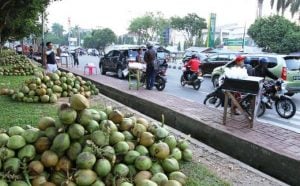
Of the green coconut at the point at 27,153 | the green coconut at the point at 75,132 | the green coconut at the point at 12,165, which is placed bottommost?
the green coconut at the point at 12,165

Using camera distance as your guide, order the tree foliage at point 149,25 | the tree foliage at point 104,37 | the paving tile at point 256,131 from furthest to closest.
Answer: the tree foliage at point 104,37 → the tree foliage at point 149,25 → the paving tile at point 256,131

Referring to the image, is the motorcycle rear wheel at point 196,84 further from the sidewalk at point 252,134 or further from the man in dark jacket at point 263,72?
the sidewalk at point 252,134

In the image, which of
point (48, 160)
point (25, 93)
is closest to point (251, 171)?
point (48, 160)

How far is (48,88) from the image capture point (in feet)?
27.7

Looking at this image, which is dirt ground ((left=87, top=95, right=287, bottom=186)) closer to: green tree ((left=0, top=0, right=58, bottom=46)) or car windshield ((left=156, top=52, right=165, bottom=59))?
green tree ((left=0, top=0, right=58, bottom=46))

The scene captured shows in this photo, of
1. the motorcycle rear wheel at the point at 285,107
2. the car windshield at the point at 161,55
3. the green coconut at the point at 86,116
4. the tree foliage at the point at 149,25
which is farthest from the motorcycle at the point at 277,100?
the tree foliage at the point at 149,25

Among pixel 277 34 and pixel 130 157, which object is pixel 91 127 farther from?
pixel 277 34

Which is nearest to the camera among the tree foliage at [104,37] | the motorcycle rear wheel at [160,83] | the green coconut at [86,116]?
the green coconut at [86,116]

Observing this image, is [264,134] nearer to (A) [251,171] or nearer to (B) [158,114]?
(A) [251,171]

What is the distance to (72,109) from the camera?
2.96 metres

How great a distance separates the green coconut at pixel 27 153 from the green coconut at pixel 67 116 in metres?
0.33

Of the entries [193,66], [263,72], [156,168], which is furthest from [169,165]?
[193,66]

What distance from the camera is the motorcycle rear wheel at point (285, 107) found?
926cm

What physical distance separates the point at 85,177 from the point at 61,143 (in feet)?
1.20
